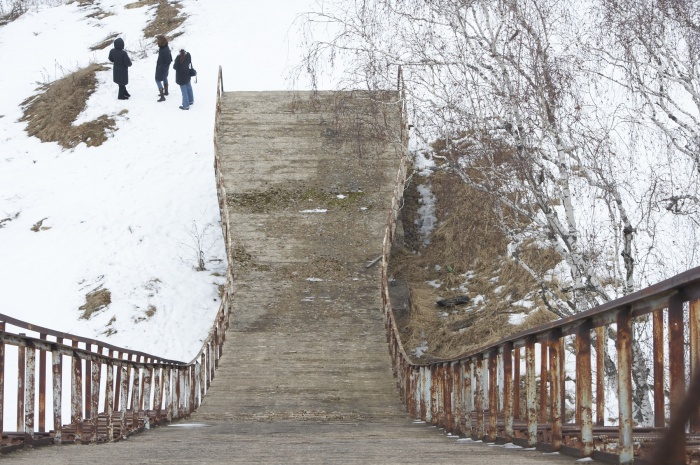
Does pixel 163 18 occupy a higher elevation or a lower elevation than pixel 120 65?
higher

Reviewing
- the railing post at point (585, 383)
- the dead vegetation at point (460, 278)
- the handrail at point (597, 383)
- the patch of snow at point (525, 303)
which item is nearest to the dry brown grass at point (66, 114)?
the dead vegetation at point (460, 278)

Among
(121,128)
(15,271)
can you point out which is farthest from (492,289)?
(121,128)

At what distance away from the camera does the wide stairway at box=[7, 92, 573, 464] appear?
45.2ft

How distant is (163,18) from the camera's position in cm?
3803

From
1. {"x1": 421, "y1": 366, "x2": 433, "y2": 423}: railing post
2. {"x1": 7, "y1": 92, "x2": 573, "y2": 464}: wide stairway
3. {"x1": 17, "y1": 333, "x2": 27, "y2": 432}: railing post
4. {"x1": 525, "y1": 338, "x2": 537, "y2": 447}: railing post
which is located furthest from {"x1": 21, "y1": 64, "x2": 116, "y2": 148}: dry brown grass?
{"x1": 525, "y1": 338, "x2": 537, "y2": 447}: railing post

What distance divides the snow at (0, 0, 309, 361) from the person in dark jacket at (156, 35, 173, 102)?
1.74ft

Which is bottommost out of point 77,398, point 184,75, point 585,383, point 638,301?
point 77,398

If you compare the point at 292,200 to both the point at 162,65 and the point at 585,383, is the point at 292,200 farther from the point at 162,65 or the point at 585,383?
the point at 585,383

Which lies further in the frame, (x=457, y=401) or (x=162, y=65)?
(x=162, y=65)

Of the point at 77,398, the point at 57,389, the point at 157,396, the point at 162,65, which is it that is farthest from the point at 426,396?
the point at 162,65

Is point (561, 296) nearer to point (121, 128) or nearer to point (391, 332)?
point (391, 332)

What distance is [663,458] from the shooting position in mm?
904

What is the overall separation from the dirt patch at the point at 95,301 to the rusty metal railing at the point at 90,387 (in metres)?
2.51

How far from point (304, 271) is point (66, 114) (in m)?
14.2
